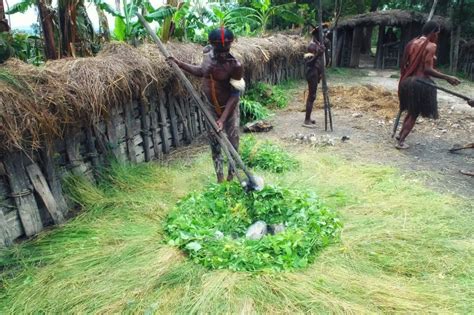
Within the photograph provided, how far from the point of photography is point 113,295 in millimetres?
2467

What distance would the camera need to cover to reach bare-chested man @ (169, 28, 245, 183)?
11.5ft

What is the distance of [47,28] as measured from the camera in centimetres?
441

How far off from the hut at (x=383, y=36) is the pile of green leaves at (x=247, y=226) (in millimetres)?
13891

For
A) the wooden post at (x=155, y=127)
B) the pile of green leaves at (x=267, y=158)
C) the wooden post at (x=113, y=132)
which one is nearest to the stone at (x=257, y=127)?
the pile of green leaves at (x=267, y=158)

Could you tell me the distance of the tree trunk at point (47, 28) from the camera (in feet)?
14.3

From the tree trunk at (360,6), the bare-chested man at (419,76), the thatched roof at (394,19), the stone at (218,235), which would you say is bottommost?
the stone at (218,235)

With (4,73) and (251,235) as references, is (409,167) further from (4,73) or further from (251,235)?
(4,73)

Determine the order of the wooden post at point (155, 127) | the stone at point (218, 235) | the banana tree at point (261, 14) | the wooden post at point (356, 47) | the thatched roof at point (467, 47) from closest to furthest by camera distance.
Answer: the stone at point (218, 235)
the wooden post at point (155, 127)
the banana tree at point (261, 14)
the thatched roof at point (467, 47)
the wooden post at point (356, 47)

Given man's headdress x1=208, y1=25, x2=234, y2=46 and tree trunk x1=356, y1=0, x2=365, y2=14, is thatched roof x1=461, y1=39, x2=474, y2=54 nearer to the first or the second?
tree trunk x1=356, y1=0, x2=365, y2=14

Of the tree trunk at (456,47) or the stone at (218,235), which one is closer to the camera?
the stone at (218,235)

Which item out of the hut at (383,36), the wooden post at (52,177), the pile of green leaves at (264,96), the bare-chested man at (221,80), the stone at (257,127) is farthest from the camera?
the hut at (383,36)

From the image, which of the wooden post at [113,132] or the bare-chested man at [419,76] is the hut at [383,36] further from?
the wooden post at [113,132]

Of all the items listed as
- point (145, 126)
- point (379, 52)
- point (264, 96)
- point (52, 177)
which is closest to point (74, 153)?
point (52, 177)

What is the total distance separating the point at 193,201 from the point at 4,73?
75.9 inches
